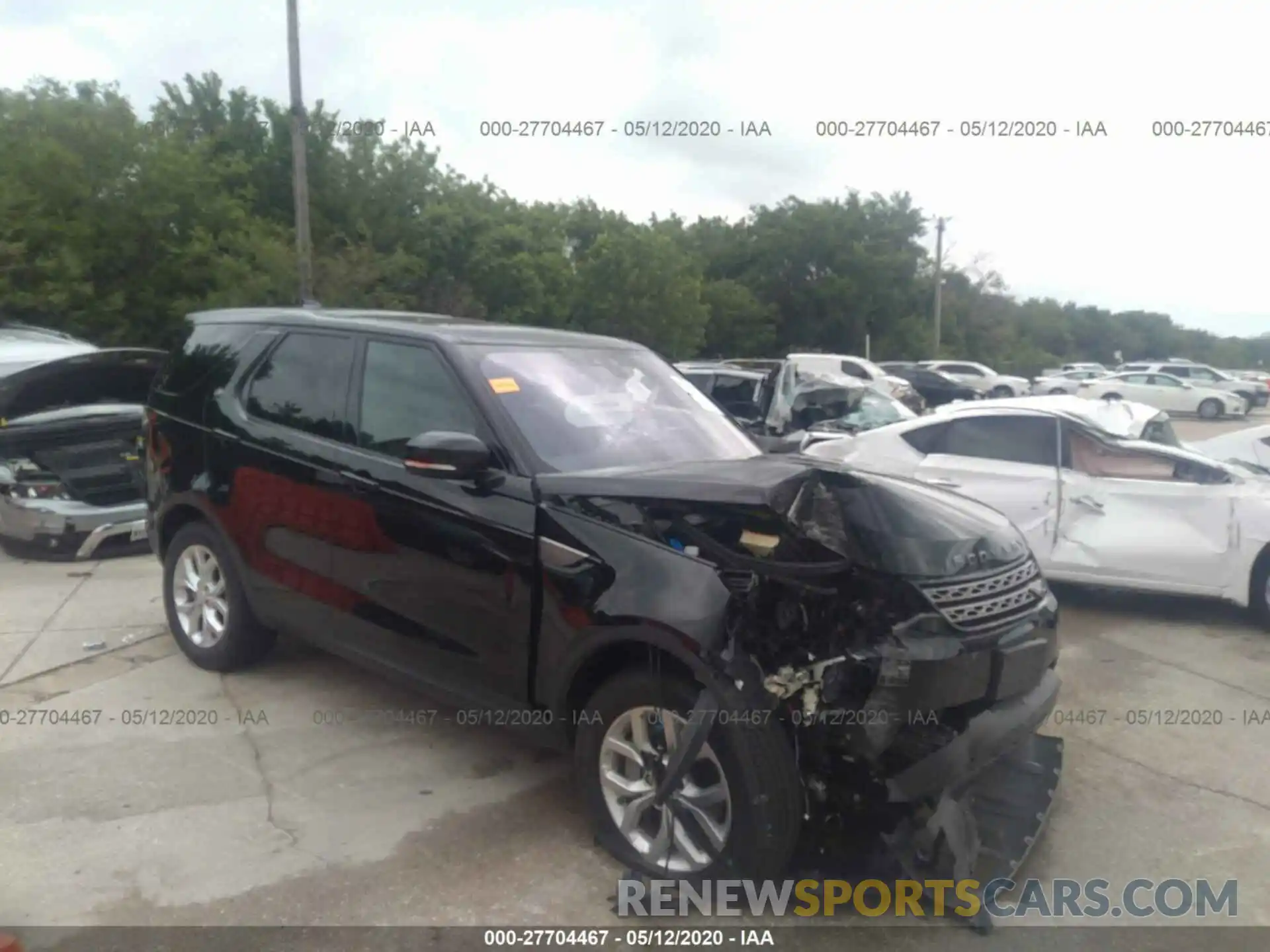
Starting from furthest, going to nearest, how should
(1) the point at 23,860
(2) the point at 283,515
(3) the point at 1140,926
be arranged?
(2) the point at 283,515 → (1) the point at 23,860 → (3) the point at 1140,926

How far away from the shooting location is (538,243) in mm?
29609

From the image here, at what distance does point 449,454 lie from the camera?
12.9 feet

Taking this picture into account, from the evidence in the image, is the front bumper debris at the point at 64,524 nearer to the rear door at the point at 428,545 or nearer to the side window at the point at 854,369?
the rear door at the point at 428,545

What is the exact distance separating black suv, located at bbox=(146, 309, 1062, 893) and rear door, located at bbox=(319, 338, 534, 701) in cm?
1

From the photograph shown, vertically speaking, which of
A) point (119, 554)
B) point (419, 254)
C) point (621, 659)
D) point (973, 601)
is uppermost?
point (419, 254)

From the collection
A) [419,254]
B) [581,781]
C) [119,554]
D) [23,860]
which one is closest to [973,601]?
[581,781]

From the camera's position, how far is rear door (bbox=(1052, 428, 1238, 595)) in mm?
6953

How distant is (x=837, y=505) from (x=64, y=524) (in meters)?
7.01

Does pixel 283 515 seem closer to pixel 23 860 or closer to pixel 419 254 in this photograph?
pixel 23 860

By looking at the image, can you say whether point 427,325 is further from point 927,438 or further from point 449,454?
point 927,438

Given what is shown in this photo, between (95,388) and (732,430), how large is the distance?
6333 mm

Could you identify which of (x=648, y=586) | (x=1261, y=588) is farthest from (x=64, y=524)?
(x=1261, y=588)

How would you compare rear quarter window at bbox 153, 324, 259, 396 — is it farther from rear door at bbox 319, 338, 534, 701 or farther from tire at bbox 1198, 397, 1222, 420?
tire at bbox 1198, 397, 1222, 420

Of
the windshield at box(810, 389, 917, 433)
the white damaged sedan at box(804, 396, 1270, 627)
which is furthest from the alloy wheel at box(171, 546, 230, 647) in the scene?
the windshield at box(810, 389, 917, 433)
